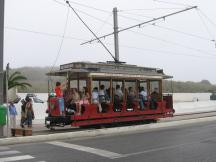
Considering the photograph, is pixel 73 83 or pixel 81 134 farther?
pixel 73 83

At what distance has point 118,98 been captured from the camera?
2108cm

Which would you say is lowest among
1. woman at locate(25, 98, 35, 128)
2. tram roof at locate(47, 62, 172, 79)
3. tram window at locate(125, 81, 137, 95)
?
woman at locate(25, 98, 35, 128)

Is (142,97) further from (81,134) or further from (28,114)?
(28,114)

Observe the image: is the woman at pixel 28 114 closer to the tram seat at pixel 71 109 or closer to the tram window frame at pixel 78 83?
the tram window frame at pixel 78 83

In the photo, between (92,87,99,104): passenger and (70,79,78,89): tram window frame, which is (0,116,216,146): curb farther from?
(70,79,78,89): tram window frame

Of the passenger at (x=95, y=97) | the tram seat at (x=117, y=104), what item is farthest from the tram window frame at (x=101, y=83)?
the passenger at (x=95, y=97)

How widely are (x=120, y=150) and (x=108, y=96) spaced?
7.41 m

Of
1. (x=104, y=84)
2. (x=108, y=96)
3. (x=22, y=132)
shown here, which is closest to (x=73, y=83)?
(x=104, y=84)

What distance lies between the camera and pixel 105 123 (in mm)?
20516

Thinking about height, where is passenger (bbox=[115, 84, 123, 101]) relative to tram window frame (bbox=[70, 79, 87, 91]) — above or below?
below

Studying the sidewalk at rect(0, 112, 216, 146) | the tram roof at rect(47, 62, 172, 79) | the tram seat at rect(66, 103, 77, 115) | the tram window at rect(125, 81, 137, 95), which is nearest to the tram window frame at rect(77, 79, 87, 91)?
the tram roof at rect(47, 62, 172, 79)

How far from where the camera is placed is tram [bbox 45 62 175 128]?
1941cm

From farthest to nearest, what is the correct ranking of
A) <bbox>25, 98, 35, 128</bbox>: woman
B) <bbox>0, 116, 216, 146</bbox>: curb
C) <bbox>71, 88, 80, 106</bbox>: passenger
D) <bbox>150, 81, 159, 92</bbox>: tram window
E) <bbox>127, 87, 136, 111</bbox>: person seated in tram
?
<bbox>150, 81, 159, 92</bbox>: tram window → <bbox>127, 87, 136, 111</bbox>: person seated in tram → <bbox>25, 98, 35, 128</bbox>: woman → <bbox>71, 88, 80, 106</bbox>: passenger → <bbox>0, 116, 216, 146</bbox>: curb

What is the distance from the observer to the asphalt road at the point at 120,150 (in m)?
11.9
